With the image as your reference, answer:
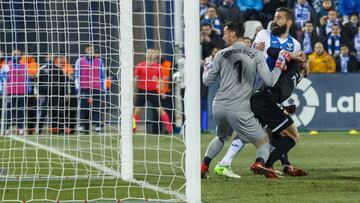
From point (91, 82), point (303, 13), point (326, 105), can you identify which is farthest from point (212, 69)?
point (303, 13)

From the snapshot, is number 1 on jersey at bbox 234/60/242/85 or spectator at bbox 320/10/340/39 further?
spectator at bbox 320/10/340/39

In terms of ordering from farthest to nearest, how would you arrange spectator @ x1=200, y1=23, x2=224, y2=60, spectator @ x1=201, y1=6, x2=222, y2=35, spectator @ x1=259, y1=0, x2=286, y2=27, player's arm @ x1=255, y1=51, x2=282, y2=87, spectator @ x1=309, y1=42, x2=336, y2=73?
1. spectator @ x1=259, y1=0, x2=286, y2=27
2. spectator @ x1=201, y1=6, x2=222, y2=35
3. spectator @ x1=200, y1=23, x2=224, y2=60
4. spectator @ x1=309, y1=42, x2=336, y2=73
5. player's arm @ x1=255, y1=51, x2=282, y2=87

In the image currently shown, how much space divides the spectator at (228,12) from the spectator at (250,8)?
15.6 inches

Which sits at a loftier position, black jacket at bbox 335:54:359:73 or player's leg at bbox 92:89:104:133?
black jacket at bbox 335:54:359:73

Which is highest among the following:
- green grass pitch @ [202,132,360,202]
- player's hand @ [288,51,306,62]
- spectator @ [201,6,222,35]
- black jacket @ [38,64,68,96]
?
spectator @ [201,6,222,35]

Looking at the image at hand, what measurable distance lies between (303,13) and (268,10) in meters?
0.91

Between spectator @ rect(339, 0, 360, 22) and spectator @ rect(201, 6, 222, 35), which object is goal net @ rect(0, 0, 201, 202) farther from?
spectator @ rect(339, 0, 360, 22)

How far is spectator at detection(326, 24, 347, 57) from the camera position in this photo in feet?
84.6

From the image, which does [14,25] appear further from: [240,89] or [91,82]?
[240,89]

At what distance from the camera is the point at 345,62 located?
25438 millimetres

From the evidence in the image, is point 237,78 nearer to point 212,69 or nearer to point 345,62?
point 212,69

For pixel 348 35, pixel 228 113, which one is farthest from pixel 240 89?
A: pixel 348 35

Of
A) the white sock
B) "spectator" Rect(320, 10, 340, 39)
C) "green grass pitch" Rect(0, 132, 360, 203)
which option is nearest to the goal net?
"green grass pitch" Rect(0, 132, 360, 203)

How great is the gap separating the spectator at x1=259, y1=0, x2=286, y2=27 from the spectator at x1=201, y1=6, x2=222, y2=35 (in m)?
1.30
